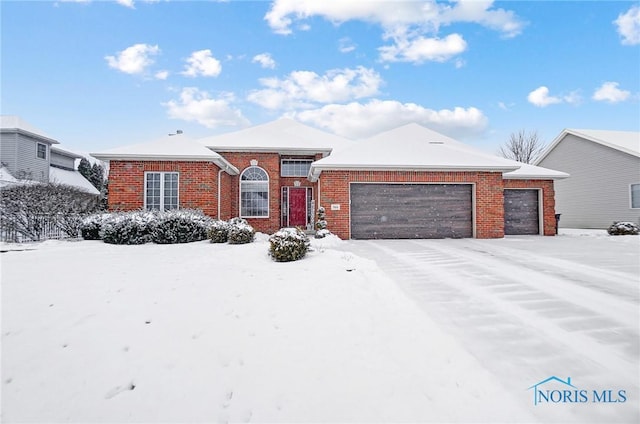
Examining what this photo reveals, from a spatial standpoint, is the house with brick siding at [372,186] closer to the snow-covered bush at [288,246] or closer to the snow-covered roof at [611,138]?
the snow-covered bush at [288,246]

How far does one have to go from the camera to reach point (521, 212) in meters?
13.5

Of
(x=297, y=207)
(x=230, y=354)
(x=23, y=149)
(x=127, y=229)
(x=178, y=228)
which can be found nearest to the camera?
(x=230, y=354)

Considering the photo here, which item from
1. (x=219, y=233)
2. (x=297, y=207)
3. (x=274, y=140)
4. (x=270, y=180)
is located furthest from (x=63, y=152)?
(x=219, y=233)

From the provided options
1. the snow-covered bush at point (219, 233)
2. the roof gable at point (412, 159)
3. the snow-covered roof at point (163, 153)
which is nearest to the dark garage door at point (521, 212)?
the roof gable at point (412, 159)

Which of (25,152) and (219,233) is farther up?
(25,152)

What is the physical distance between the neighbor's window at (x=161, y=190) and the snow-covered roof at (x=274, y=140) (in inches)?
177

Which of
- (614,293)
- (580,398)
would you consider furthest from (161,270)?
(614,293)

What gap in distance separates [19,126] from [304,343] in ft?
80.7

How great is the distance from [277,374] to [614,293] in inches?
212

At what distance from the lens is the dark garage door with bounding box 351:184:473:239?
11.3 meters

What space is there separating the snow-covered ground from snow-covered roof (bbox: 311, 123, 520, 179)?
6.10m

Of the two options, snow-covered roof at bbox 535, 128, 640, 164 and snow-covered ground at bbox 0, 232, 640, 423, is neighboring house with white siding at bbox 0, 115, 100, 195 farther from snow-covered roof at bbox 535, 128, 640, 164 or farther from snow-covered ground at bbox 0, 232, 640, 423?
snow-covered roof at bbox 535, 128, 640, 164

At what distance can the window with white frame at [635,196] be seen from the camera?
15.2 meters

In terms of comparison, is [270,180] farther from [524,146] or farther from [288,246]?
[524,146]
